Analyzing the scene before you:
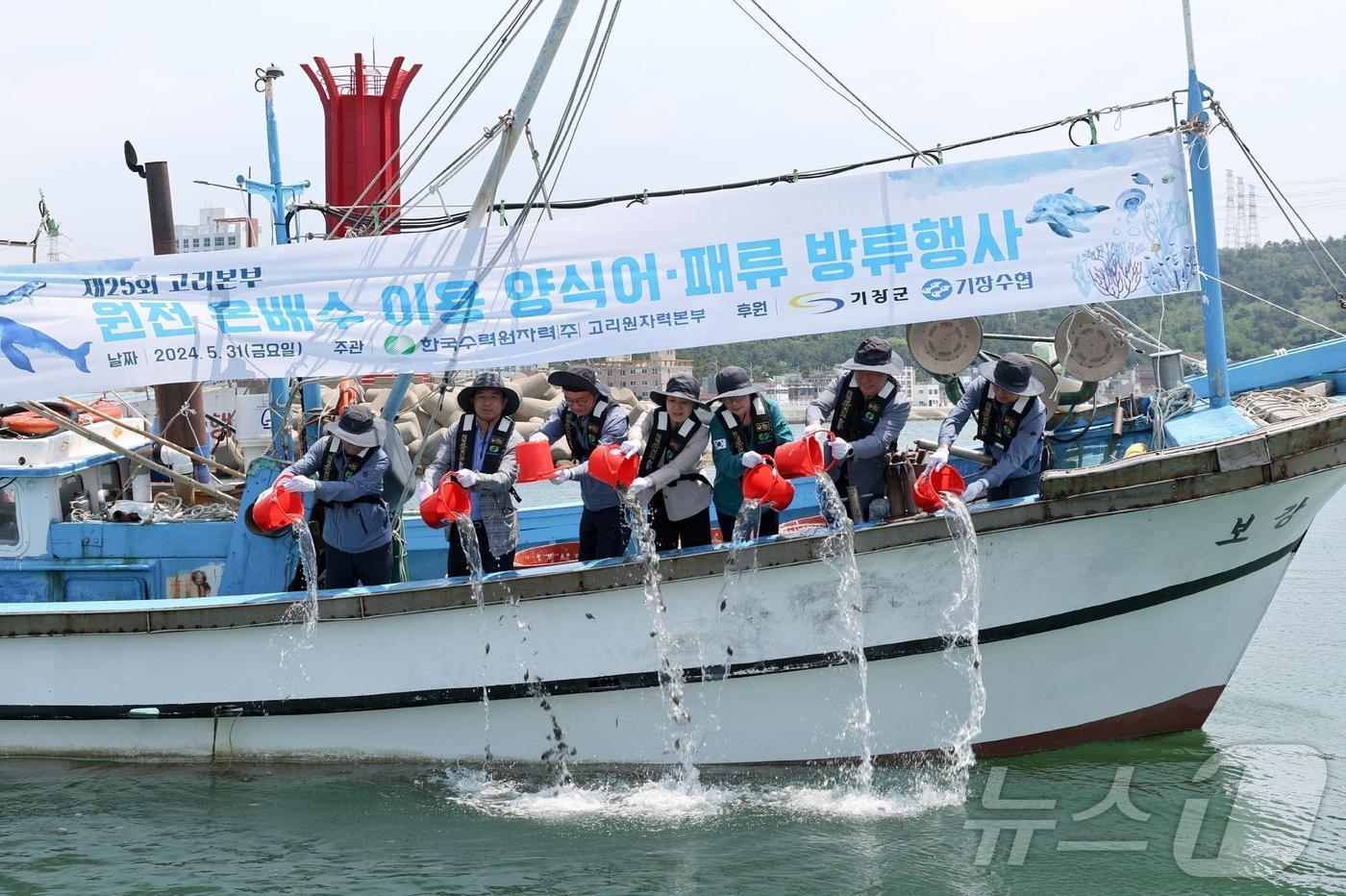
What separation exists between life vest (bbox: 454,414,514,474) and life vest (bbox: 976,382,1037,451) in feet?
9.16

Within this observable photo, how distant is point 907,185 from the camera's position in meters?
7.30

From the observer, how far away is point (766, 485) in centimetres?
661

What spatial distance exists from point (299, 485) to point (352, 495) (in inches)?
14.4

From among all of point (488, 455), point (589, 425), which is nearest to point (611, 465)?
point (589, 425)

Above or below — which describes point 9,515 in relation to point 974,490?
above

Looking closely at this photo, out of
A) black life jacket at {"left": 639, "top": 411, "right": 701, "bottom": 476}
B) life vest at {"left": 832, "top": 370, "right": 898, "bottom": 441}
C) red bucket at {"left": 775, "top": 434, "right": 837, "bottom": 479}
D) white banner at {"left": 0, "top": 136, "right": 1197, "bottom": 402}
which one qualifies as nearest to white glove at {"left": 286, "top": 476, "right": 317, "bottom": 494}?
white banner at {"left": 0, "top": 136, "right": 1197, "bottom": 402}

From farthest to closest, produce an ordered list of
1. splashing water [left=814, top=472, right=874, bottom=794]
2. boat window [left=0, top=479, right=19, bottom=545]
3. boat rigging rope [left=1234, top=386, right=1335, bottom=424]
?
boat window [left=0, top=479, right=19, bottom=545]
boat rigging rope [left=1234, top=386, right=1335, bottom=424]
splashing water [left=814, top=472, right=874, bottom=794]

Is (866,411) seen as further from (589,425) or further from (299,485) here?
(299,485)

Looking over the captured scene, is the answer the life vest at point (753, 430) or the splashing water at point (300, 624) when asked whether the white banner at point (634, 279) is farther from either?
the splashing water at point (300, 624)

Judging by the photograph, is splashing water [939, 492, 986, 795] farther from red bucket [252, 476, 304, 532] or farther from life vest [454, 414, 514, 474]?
red bucket [252, 476, 304, 532]

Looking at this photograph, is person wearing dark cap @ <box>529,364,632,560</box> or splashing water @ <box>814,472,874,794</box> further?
person wearing dark cap @ <box>529,364,632,560</box>

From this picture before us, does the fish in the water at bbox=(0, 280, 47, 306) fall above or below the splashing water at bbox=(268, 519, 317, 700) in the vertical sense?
above

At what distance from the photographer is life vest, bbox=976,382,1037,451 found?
7.10 m

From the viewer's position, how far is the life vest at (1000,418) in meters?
7.10
